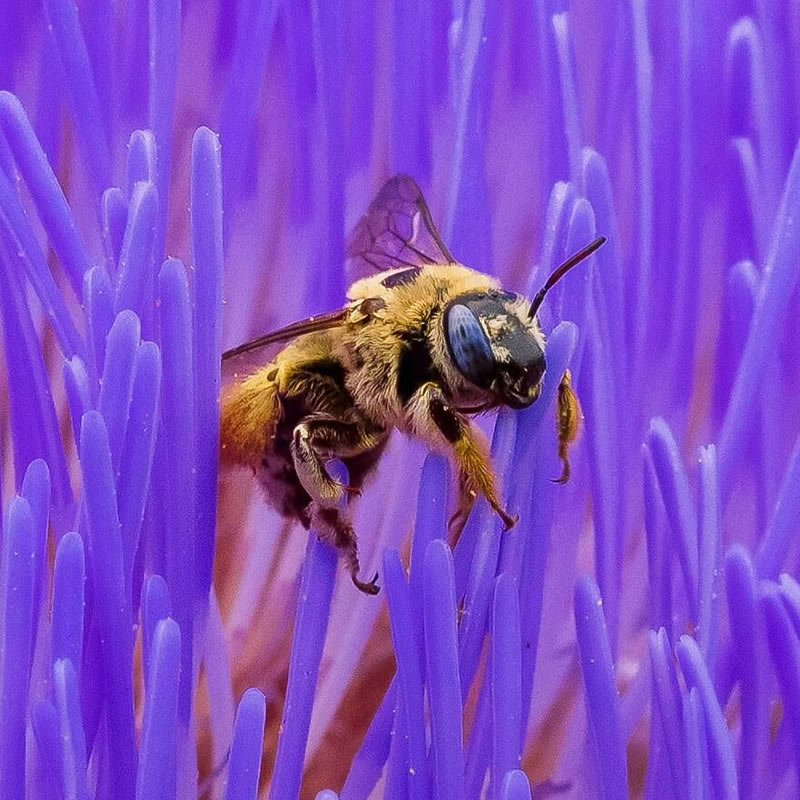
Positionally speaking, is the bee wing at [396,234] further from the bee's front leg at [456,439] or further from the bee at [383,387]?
the bee's front leg at [456,439]

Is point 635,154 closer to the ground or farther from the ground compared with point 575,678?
farther from the ground

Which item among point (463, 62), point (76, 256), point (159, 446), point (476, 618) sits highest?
point (463, 62)

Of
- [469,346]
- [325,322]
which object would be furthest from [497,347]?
[325,322]

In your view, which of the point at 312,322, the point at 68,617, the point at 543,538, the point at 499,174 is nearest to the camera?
the point at 68,617

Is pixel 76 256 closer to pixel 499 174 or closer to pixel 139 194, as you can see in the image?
pixel 139 194

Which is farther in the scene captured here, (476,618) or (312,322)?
(312,322)

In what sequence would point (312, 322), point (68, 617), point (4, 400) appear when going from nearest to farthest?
point (68, 617)
point (312, 322)
point (4, 400)

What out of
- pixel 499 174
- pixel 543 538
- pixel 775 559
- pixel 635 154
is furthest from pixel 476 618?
pixel 499 174
